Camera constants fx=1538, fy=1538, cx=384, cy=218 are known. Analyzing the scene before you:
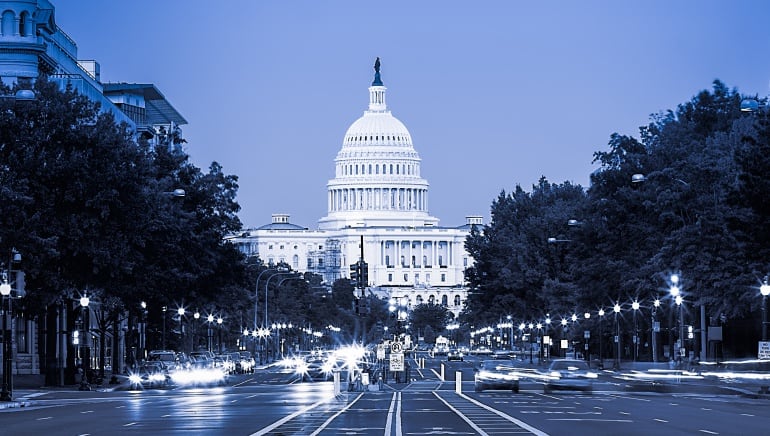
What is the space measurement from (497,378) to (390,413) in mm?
21270

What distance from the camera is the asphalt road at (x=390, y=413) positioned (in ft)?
116

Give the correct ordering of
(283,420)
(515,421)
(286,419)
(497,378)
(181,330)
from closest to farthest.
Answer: (515,421) → (283,420) → (286,419) → (497,378) → (181,330)

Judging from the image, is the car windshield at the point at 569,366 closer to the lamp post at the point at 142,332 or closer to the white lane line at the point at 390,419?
the white lane line at the point at 390,419

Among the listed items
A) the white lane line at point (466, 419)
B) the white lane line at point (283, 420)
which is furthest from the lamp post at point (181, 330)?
the white lane line at point (466, 419)

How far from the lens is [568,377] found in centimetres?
6222

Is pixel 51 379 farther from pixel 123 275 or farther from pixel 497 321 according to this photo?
pixel 497 321

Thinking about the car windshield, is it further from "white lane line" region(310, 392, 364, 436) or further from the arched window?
the arched window

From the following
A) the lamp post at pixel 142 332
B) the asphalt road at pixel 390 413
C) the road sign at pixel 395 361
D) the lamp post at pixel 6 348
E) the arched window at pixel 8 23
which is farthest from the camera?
the arched window at pixel 8 23

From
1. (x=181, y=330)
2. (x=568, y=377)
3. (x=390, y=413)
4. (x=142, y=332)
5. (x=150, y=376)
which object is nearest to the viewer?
(x=390, y=413)

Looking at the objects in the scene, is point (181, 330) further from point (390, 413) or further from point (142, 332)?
point (390, 413)

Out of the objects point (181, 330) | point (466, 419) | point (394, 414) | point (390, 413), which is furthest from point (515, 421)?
point (181, 330)

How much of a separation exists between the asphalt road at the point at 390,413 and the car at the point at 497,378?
2.87 feet

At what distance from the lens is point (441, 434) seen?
106 feet

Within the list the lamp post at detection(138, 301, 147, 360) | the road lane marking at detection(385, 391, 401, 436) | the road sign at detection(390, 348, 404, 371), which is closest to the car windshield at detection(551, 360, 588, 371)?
the road lane marking at detection(385, 391, 401, 436)
